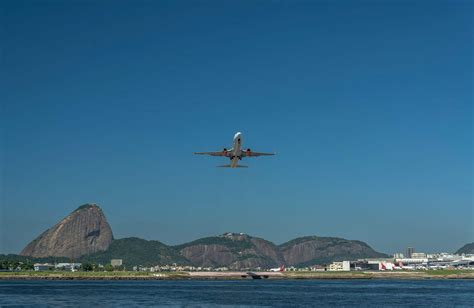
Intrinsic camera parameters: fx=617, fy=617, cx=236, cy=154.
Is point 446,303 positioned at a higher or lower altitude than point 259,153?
lower

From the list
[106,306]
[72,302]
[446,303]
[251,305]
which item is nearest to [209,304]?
[251,305]

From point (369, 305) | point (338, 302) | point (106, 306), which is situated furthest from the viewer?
point (338, 302)

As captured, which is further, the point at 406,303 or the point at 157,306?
the point at 406,303

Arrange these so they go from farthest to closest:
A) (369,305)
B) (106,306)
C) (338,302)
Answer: (338,302)
(369,305)
(106,306)

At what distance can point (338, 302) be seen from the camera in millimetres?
112562

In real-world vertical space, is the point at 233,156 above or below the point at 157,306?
above

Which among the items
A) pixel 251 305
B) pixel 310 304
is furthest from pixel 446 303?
pixel 251 305

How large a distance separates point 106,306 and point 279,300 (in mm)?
34975

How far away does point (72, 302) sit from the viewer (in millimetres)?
108375

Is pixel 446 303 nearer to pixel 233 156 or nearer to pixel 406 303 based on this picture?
pixel 406 303

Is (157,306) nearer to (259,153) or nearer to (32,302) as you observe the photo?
(32,302)

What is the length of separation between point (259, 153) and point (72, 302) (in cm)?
4212

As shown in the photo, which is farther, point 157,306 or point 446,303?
point 446,303

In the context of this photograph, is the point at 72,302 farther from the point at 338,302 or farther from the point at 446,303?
the point at 446,303
